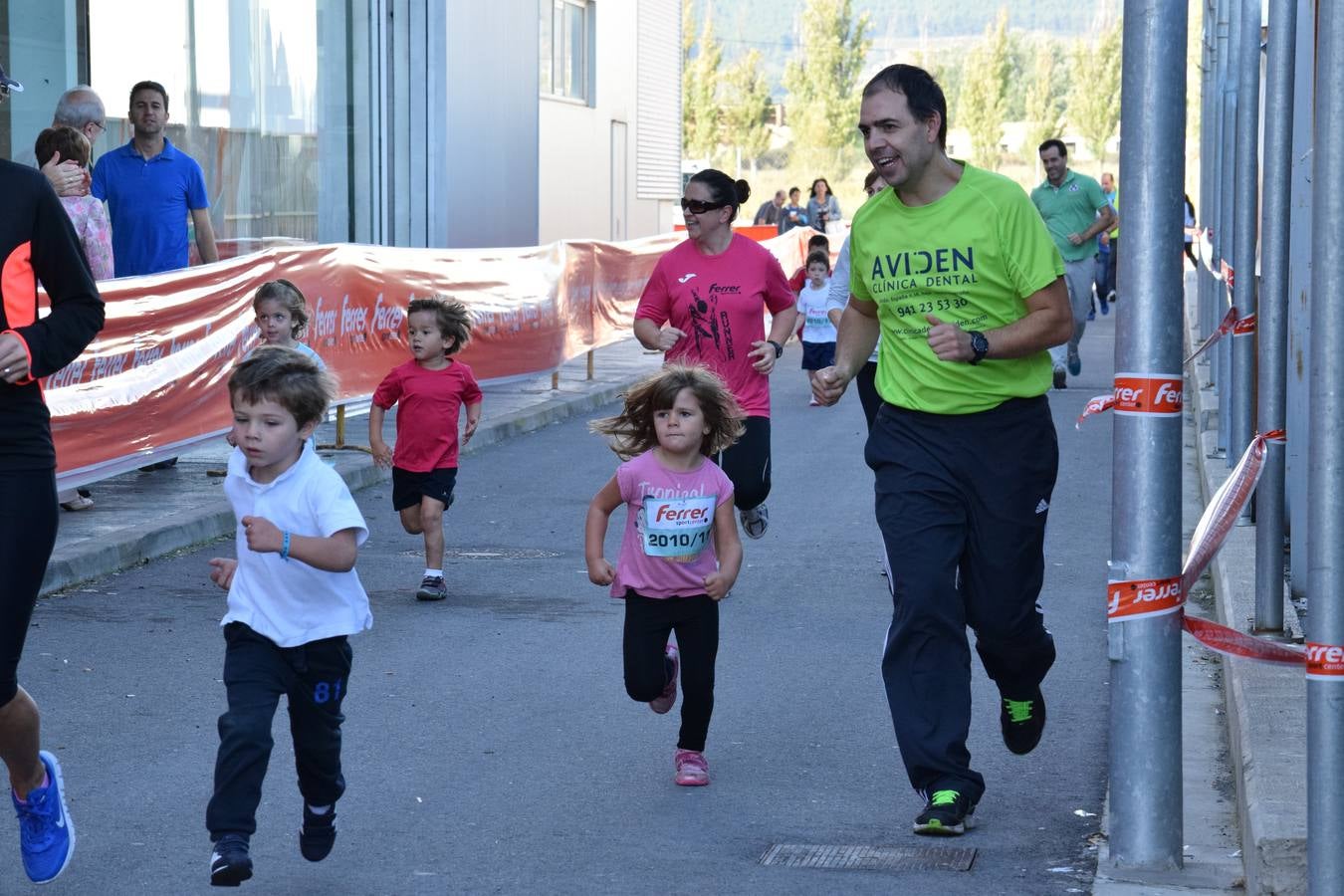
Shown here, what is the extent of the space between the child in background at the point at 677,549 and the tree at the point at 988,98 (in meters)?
98.7

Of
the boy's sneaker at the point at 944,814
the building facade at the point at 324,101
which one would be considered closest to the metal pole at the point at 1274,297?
the boy's sneaker at the point at 944,814

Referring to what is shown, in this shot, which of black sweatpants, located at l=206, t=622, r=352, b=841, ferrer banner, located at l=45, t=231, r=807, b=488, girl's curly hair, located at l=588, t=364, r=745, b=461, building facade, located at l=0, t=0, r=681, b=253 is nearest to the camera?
black sweatpants, located at l=206, t=622, r=352, b=841

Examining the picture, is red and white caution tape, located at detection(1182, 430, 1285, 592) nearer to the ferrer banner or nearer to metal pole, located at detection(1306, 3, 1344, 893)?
metal pole, located at detection(1306, 3, 1344, 893)

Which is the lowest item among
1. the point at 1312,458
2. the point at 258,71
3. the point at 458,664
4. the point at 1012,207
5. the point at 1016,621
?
the point at 458,664

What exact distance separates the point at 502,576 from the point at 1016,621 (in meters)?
4.49

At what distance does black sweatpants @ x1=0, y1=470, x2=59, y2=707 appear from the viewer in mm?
4523

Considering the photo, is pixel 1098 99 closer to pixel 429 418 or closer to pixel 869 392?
pixel 869 392

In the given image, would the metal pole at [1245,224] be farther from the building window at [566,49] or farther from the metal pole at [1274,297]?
the building window at [566,49]

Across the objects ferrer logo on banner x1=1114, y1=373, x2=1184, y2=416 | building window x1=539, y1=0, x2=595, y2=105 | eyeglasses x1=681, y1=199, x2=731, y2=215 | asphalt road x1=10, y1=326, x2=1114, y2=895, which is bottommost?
asphalt road x1=10, y1=326, x2=1114, y2=895

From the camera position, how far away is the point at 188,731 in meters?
6.50

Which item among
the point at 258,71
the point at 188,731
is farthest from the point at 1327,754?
the point at 258,71

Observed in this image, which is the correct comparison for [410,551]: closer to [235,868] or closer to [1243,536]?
[1243,536]

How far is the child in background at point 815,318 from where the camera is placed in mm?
18047

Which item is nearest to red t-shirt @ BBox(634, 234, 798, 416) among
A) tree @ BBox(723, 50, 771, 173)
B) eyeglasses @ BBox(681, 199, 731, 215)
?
eyeglasses @ BBox(681, 199, 731, 215)
